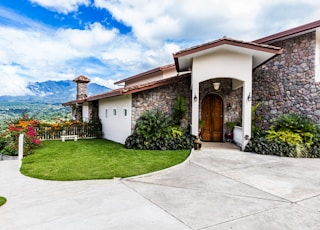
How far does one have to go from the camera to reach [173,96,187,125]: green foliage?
11680 mm

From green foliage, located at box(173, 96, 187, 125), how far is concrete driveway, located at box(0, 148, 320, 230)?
508cm

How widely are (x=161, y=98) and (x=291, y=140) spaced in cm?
641

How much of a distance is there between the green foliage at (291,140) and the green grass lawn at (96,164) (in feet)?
11.3

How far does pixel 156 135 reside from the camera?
1053 cm

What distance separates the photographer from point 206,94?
12.6 m

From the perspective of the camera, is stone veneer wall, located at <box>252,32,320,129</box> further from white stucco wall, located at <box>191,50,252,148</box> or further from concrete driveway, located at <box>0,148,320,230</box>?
concrete driveway, located at <box>0,148,320,230</box>

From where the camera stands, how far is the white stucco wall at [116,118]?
12.0 m

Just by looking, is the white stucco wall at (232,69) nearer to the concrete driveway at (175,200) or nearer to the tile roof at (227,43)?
the tile roof at (227,43)

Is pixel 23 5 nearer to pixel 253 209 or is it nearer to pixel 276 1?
pixel 276 1

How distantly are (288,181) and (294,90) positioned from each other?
709cm

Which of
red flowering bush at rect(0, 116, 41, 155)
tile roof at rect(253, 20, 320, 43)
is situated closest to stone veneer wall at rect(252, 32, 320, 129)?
tile roof at rect(253, 20, 320, 43)

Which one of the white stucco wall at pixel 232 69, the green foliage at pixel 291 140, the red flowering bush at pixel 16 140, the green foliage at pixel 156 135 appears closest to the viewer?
the green foliage at pixel 291 140

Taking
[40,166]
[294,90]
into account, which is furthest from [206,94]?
[40,166]

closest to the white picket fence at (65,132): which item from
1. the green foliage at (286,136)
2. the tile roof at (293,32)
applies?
the green foliage at (286,136)
